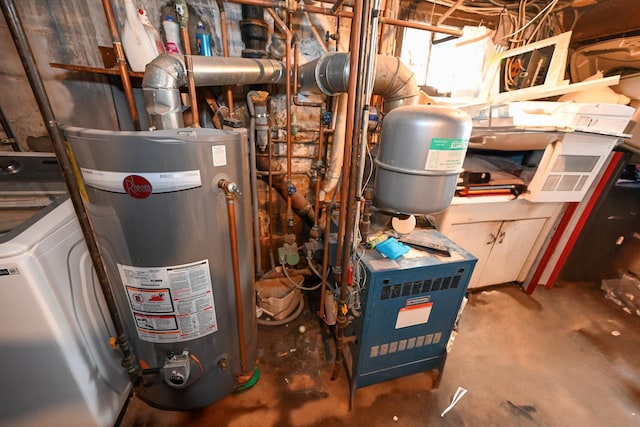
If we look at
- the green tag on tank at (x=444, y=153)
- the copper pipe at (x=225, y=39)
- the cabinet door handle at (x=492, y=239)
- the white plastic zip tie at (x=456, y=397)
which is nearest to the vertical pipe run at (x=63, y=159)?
the copper pipe at (x=225, y=39)

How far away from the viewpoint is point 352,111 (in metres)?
0.97

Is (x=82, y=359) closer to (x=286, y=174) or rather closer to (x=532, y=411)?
(x=286, y=174)

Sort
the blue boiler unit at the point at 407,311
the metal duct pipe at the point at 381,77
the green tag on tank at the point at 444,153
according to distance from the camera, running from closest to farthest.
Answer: the green tag on tank at the point at 444,153 < the blue boiler unit at the point at 407,311 < the metal duct pipe at the point at 381,77

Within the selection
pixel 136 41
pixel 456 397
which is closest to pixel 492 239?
pixel 456 397

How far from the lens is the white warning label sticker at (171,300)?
0.98 meters

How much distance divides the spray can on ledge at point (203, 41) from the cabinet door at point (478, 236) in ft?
6.90

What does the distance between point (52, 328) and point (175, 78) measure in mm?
1137

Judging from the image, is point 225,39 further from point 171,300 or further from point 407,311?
point 407,311

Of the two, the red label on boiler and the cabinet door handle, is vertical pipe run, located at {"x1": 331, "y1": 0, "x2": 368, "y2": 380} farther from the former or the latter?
the cabinet door handle

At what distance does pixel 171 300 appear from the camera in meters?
1.03

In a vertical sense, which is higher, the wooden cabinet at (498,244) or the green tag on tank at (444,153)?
the green tag on tank at (444,153)

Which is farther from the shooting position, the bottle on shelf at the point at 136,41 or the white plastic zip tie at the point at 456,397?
the white plastic zip tie at the point at 456,397

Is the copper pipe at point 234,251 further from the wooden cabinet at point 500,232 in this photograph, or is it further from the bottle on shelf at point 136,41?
the wooden cabinet at point 500,232

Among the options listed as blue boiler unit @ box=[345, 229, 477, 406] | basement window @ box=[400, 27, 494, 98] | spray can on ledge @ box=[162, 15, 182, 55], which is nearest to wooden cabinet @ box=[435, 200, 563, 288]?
blue boiler unit @ box=[345, 229, 477, 406]
